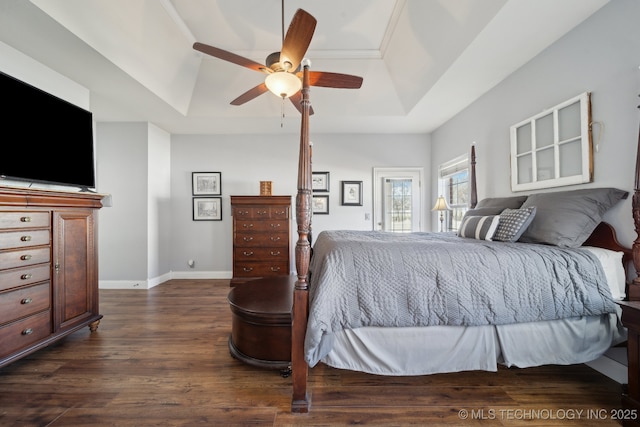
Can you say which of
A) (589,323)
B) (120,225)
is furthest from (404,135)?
(120,225)

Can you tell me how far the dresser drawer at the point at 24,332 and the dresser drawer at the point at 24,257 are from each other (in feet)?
1.31

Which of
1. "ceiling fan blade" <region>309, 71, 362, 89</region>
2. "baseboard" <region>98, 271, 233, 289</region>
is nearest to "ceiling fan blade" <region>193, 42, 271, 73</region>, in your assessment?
"ceiling fan blade" <region>309, 71, 362, 89</region>

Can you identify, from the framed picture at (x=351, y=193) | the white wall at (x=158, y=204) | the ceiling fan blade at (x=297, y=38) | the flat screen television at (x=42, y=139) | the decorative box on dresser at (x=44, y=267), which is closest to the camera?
the ceiling fan blade at (x=297, y=38)

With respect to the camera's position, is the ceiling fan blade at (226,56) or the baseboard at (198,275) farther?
the baseboard at (198,275)

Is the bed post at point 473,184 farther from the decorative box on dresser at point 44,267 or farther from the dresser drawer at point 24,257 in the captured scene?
the dresser drawer at point 24,257

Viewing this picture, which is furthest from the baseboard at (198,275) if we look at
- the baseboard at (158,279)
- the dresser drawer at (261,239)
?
the dresser drawer at (261,239)

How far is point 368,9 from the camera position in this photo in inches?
110

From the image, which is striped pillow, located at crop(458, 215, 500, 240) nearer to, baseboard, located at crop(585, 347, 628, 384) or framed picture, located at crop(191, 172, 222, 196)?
baseboard, located at crop(585, 347, 628, 384)

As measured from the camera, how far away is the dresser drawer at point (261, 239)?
4074 mm

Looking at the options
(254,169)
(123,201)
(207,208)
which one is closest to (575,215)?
(254,169)

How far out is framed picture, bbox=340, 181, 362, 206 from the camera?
4672mm

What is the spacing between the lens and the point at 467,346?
5.16ft

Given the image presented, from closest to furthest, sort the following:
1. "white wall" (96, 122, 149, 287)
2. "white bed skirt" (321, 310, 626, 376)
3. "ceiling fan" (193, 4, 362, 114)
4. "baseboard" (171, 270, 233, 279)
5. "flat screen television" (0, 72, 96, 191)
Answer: "white bed skirt" (321, 310, 626, 376) → "ceiling fan" (193, 4, 362, 114) → "flat screen television" (0, 72, 96, 191) → "white wall" (96, 122, 149, 287) → "baseboard" (171, 270, 233, 279)

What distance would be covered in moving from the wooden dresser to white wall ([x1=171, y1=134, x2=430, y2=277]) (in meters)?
0.54
